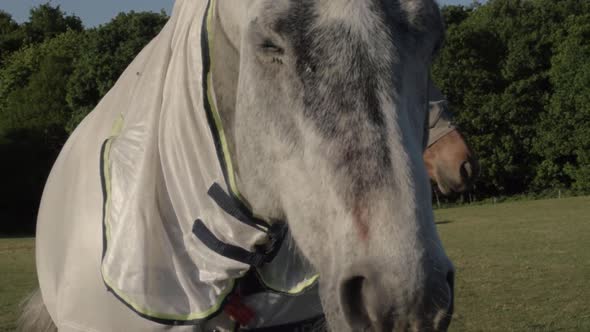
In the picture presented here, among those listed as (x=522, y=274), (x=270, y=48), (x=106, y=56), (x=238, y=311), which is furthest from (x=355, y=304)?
(x=106, y=56)

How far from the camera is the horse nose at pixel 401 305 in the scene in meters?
1.61

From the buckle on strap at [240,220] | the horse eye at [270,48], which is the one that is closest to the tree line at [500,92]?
the buckle on strap at [240,220]

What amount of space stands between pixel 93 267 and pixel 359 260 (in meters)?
1.17

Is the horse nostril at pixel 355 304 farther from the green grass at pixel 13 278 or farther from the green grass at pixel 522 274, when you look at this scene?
the green grass at pixel 13 278

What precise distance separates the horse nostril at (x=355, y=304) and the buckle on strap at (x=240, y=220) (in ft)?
2.11

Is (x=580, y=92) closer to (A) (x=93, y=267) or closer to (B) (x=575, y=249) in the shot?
(B) (x=575, y=249)

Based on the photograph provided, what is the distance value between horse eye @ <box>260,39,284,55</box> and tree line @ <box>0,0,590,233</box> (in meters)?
37.9

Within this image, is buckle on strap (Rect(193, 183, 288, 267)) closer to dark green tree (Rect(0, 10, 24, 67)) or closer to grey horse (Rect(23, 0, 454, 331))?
grey horse (Rect(23, 0, 454, 331))

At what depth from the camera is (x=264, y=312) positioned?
8.52ft

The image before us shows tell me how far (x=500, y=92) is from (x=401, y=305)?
43884 mm

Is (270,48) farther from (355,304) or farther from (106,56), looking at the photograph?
(106,56)

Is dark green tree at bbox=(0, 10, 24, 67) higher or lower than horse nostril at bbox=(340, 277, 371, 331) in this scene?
higher

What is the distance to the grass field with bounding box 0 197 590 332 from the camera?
881 cm

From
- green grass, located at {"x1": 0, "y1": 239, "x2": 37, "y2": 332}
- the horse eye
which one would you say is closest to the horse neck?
the horse eye
